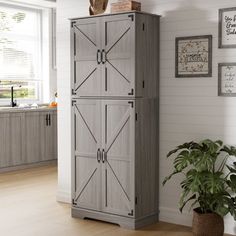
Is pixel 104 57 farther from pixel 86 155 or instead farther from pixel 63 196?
pixel 63 196

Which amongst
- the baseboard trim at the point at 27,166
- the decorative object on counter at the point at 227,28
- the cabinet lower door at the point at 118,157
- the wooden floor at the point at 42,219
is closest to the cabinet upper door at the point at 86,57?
the cabinet lower door at the point at 118,157

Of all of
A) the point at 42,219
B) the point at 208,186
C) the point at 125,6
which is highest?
the point at 125,6

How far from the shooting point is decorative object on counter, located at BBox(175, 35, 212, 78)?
4.61 meters

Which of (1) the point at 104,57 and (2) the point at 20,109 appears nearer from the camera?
(1) the point at 104,57

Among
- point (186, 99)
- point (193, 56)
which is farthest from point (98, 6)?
point (186, 99)

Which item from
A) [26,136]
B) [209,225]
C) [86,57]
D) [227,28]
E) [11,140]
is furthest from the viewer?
[26,136]

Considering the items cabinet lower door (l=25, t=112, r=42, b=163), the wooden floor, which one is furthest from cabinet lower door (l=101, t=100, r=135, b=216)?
cabinet lower door (l=25, t=112, r=42, b=163)

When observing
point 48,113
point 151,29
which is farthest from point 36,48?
point 151,29

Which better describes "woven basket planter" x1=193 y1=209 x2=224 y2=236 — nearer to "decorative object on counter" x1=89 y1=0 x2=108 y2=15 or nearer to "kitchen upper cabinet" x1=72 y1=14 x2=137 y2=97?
"kitchen upper cabinet" x1=72 y1=14 x2=137 y2=97

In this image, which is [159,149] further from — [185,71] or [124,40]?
[124,40]

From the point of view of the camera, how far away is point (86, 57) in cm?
491

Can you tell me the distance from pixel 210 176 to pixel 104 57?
1544mm

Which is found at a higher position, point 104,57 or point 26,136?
point 104,57

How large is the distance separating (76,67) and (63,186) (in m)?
1.57
